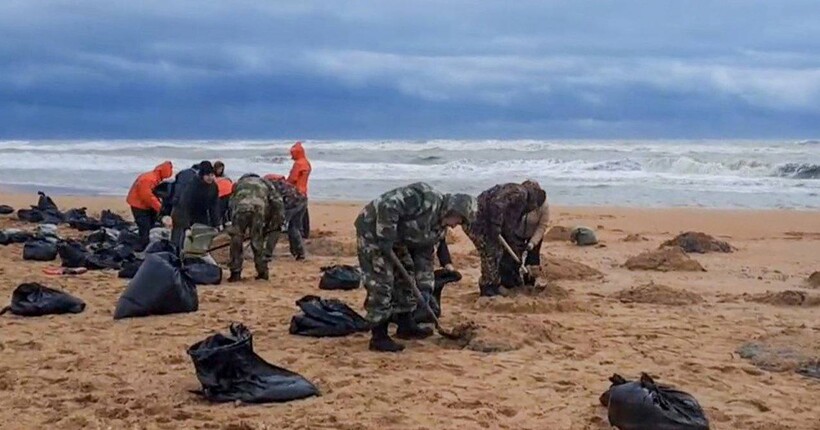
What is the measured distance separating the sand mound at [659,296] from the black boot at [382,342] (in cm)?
315

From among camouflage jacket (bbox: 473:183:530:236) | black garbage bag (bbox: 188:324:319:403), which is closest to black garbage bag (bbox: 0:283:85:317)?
black garbage bag (bbox: 188:324:319:403)

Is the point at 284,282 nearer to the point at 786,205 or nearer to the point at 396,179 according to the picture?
the point at 786,205

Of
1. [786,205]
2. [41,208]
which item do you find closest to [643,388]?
[41,208]

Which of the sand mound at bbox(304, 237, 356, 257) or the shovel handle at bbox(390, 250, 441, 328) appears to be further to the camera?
the sand mound at bbox(304, 237, 356, 257)

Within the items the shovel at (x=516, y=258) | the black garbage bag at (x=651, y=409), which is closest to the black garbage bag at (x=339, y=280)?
the shovel at (x=516, y=258)

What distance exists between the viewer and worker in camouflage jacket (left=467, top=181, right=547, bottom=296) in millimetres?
8648

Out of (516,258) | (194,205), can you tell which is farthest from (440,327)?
(194,205)

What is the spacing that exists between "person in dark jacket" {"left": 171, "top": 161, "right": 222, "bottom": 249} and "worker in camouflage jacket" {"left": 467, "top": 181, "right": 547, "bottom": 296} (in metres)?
3.62

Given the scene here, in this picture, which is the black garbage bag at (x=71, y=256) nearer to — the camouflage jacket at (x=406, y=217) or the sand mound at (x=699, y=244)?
the camouflage jacket at (x=406, y=217)

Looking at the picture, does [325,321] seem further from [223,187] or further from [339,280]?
[223,187]

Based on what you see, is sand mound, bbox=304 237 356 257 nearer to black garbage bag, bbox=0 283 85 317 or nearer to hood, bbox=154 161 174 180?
hood, bbox=154 161 174 180

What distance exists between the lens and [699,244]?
13258 mm

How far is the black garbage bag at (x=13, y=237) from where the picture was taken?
1291 centimetres

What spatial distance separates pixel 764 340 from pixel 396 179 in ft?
79.1
